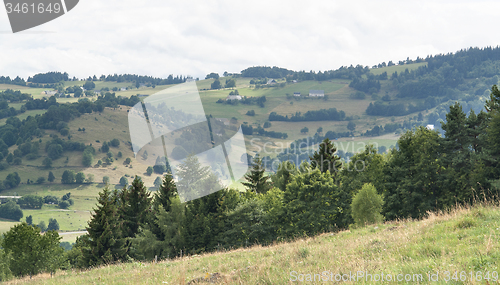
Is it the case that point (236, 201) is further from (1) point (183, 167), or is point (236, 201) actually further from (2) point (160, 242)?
(1) point (183, 167)

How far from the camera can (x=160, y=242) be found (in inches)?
2238

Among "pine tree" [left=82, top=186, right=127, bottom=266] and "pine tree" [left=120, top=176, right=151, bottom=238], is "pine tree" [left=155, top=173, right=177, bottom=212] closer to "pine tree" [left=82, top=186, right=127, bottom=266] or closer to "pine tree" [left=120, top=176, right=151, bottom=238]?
"pine tree" [left=120, top=176, right=151, bottom=238]

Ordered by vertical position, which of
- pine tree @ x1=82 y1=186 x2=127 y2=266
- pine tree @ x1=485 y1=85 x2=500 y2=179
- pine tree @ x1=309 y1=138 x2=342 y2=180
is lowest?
pine tree @ x1=82 y1=186 x2=127 y2=266

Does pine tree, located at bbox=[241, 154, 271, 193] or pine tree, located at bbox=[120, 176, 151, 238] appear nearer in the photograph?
pine tree, located at bbox=[120, 176, 151, 238]

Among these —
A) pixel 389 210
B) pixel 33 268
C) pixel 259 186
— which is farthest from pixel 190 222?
pixel 389 210

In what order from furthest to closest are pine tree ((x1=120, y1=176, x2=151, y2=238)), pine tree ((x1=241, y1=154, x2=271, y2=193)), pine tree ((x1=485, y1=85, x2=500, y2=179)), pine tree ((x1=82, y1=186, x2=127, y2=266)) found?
Answer: pine tree ((x1=241, y1=154, x2=271, y2=193)) → pine tree ((x1=120, y1=176, x2=151, y2=238)) → pine tree ((x1=82, y1=186, x2=127, y2=266)) → pine tree ((x1=485, y1=85, x2=500, y2=179))

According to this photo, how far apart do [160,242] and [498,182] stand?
153 ft

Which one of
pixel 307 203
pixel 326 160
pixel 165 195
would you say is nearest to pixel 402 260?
pixel 307 203

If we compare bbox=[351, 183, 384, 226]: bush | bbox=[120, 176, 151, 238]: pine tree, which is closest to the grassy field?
bbox=[351, 183, 384, 226]: bush

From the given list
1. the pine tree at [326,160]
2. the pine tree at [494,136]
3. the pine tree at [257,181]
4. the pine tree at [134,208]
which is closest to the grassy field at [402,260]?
the pine tree at [494,136]

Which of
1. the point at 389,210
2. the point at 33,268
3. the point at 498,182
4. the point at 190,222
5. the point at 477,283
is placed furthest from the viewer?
Answer: the point at 190,222

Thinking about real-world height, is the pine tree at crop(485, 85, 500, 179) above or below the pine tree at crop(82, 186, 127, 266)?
above

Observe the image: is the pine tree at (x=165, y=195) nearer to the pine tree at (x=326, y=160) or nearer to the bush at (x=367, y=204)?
the pine tree at (x=326, y=160)

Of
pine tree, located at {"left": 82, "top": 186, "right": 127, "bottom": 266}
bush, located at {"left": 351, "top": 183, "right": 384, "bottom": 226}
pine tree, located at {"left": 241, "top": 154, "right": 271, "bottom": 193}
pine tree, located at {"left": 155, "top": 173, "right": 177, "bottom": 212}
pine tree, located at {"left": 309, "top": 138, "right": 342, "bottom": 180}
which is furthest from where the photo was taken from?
pine tree, located at {"left": 241, "top": 154, "right": 271, "bottom": 193}
